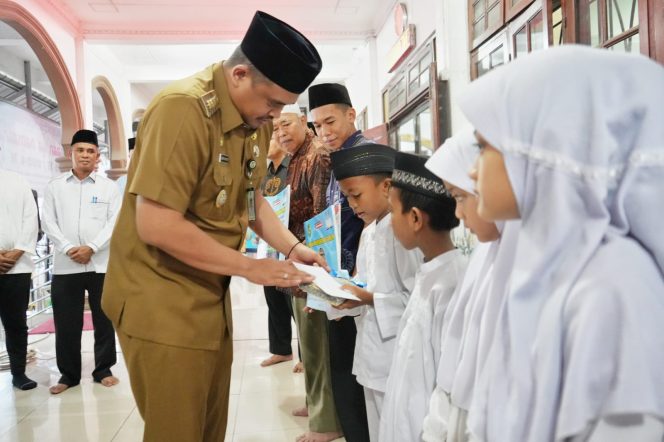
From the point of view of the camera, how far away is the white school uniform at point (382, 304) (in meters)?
1.62

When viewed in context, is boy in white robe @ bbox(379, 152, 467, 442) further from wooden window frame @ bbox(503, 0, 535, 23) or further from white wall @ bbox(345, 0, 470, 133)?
wooden window frame @ bbox(503, 0, 535, 23)

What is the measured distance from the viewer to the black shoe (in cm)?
335

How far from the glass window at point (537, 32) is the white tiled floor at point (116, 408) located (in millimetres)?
2599

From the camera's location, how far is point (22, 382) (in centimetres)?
338

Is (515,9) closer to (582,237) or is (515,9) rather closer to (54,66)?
(582,237)

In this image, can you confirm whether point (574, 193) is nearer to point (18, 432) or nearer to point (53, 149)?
point (18, 432)

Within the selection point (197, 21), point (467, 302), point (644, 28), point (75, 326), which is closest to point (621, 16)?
point (644, 28)

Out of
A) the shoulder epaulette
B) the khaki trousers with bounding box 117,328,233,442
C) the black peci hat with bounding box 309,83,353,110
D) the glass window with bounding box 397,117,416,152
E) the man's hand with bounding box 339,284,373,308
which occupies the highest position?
the glass window with bounding box 397,117,416,152

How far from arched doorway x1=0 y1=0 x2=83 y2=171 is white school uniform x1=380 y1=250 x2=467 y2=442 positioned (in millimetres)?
5753

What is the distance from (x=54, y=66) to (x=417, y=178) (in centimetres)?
643

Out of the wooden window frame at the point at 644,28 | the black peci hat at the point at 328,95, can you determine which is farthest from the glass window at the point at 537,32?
the black peci hat at the point at 328,95

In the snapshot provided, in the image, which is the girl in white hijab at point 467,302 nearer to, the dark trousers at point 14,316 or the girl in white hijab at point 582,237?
the girl in white hijab at point 582,237

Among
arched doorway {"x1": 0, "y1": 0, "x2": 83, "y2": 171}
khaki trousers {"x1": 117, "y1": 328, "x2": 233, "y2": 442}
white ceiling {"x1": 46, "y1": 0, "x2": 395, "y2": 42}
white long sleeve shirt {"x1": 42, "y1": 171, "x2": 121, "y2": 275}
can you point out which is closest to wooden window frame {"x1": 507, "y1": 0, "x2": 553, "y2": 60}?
khaki trousers {"x1": 117, "y1": 328, "x2": 233, "y2": 442}

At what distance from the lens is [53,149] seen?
33.3 feet
